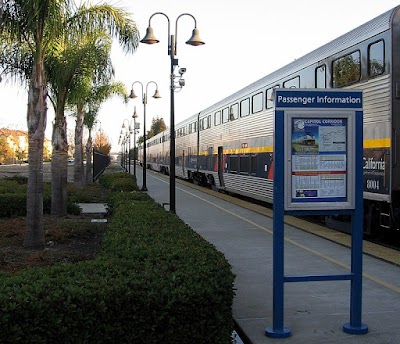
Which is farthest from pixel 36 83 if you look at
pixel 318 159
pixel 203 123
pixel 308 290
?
pixel 203 123

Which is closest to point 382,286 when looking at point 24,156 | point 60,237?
point 60,237

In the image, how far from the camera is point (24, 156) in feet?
463

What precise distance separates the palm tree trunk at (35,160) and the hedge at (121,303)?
4676 mm

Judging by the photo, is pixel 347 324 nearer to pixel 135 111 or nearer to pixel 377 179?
pixel 377 179

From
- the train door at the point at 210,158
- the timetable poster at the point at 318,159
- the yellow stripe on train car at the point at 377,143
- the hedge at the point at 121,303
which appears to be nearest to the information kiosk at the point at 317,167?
the timetable poster at the point at 318,159

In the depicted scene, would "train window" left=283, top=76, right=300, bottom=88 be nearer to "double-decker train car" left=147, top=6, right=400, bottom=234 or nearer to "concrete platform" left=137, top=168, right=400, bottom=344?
"double-decker train car" left=147, top=6, right=400, bottom=234

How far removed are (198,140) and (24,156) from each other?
120m

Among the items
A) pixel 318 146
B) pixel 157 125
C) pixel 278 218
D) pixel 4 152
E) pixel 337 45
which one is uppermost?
pixel 157 125

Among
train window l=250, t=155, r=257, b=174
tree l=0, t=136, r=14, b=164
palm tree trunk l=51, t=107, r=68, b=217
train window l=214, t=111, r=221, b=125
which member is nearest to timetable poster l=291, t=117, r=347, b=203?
palm tree trunk l=51, t=107, r=68, b=217

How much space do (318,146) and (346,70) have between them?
248 inches

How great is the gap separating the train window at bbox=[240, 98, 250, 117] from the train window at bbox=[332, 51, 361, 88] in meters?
6.88

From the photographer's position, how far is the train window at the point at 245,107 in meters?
18.4

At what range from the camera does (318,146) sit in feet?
17.2

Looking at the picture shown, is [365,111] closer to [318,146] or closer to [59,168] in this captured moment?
[318,146]
